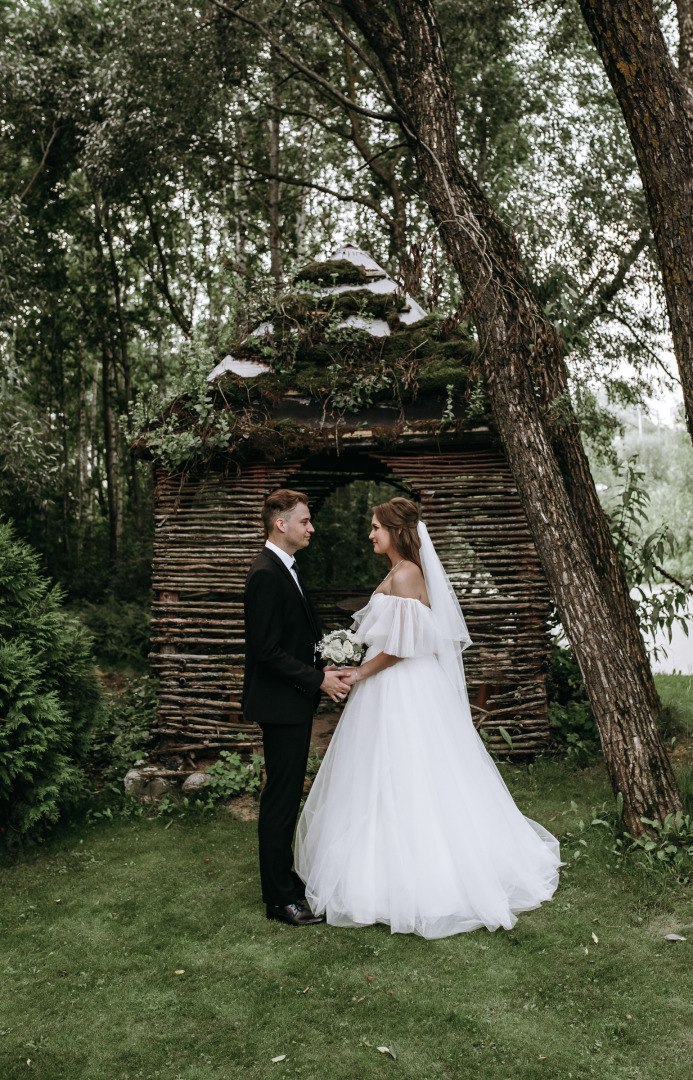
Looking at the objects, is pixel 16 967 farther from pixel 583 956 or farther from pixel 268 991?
pixel 583 956

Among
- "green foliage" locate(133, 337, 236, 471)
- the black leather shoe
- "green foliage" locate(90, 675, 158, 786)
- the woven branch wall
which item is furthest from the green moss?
the black leather shoe

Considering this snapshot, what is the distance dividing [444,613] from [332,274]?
472cm

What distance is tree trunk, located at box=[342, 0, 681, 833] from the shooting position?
15.9ft

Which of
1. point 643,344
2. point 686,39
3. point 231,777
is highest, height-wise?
point 686,39

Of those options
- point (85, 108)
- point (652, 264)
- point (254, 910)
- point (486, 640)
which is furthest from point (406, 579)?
point (85, 108)

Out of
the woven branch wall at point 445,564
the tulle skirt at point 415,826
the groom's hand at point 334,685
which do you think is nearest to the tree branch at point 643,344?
the woven branch wall at point 445,564

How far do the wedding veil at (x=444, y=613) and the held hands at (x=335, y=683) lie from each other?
1.88 feet

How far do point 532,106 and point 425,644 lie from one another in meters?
12.8

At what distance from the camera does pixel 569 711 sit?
23.8ft

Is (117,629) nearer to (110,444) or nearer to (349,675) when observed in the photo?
(110,444)

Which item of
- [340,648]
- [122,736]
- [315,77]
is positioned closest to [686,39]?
[315,77]

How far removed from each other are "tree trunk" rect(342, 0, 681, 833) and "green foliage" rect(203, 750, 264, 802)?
2.78m

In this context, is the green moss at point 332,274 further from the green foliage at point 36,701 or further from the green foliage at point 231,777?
the green foliage at point 231,777

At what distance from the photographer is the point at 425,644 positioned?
14.9 ft
